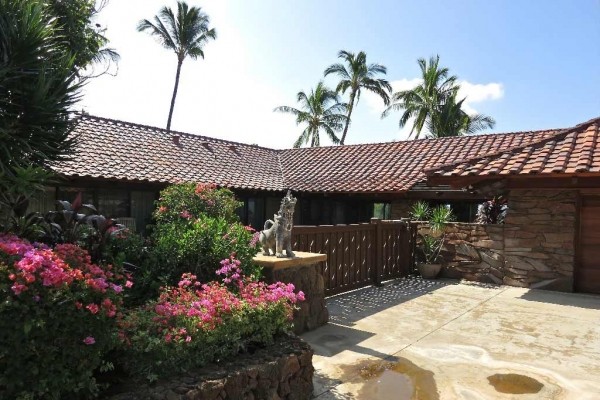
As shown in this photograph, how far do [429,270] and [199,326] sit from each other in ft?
26.7

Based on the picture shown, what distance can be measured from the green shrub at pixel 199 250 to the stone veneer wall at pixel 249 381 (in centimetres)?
124

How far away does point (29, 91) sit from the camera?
3.68 metres

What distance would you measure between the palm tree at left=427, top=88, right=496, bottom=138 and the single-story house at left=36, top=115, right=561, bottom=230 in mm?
13878

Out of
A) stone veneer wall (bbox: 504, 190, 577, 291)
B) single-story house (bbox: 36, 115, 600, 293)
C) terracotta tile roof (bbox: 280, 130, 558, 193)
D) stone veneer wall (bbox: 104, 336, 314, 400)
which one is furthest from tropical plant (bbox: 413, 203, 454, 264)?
stone veneer wall (bbox: 104, 336, 314, 400)

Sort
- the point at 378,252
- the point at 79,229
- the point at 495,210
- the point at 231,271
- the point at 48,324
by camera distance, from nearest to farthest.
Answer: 1. the point at 48,324
2. the point at 79,229
3. the point at 231,271
4. the point at 378,252
5. the point at 495,210

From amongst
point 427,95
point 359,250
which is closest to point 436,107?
point 427,95

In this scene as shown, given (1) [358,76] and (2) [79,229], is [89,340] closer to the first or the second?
(2) [79,229]

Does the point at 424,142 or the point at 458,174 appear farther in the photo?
the point at 424,142

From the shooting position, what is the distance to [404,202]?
12992 millimetres

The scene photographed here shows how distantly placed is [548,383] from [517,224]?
5.98 metres

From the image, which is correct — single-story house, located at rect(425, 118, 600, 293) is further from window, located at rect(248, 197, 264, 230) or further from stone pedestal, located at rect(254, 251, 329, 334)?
window, located at rect(248, 197, 264, 230)

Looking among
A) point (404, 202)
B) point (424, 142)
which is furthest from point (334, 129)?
point (404, 202)

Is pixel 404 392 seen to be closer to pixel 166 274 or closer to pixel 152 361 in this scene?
pixel 152 361

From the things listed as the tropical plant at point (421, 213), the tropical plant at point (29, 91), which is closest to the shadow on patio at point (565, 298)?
the tropical plant at point (421, 213)
